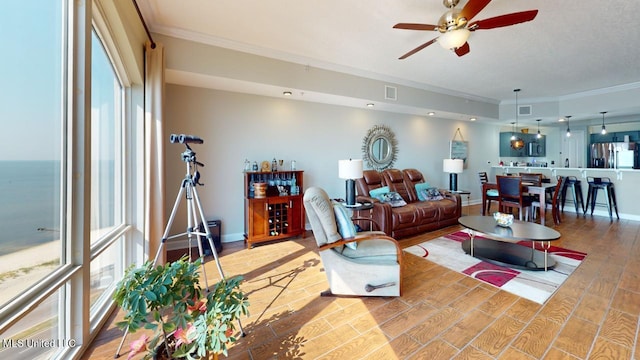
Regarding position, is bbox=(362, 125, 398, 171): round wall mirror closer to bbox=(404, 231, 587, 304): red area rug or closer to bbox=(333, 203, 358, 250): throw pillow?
bbox=(404, 231, 587, 304): red area rug

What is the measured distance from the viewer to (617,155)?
290 inches

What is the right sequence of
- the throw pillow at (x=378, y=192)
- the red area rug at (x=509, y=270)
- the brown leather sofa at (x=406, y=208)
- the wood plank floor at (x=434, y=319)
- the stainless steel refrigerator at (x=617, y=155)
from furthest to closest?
the stainless steel refrigerator at (x=617, y=155), the throw pillow at (x=378, y=192), the brown leather sofa at (x=406, y=208), the red area rug at (x=509, y=270), the wood plank floor at (x=434, y=319)

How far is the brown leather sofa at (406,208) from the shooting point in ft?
12.9

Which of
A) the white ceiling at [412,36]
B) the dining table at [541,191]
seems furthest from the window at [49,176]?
the dining table at [541,191]

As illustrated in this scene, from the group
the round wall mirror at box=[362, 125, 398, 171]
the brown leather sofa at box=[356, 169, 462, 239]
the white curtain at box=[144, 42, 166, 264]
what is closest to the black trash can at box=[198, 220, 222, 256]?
the white curtain at box=[144, 42, 166, 264]

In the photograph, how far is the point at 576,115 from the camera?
19.2ft

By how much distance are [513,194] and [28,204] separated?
6376 mm

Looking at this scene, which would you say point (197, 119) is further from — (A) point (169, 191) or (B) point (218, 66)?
(A) point (169, 191)

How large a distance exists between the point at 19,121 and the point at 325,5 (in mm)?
2480

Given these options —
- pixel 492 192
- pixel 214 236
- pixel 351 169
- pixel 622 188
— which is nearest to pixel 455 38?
pixel 351 169

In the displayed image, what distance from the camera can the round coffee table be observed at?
2.83 meters

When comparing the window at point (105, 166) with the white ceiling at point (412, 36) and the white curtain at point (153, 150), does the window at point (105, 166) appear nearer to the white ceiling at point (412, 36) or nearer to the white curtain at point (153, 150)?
the white curtain at point (153, 150)

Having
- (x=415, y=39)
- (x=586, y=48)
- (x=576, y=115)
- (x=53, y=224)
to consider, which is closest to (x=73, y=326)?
(x=53, y=224)

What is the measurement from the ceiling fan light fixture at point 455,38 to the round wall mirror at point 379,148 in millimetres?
2872
